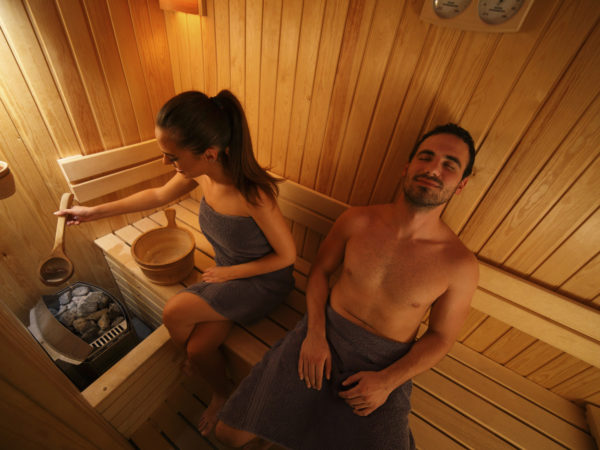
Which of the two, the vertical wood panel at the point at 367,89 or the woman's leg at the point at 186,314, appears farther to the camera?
the woman's leg at the point at 186,314

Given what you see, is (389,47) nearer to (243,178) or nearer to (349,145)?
(349,145)

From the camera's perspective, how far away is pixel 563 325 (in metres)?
1.34

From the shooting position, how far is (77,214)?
1531 mm

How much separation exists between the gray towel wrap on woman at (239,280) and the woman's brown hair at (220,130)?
0.20 m

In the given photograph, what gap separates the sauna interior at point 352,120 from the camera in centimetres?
104

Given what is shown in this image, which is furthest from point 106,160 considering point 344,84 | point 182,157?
point 344,84

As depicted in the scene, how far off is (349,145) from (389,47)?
1.66 ft

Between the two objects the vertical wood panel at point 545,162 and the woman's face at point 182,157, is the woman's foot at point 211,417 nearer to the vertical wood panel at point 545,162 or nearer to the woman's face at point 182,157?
the woman's face at point 182,157

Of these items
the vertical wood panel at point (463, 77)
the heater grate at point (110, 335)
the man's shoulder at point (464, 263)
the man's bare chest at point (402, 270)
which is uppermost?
the vertical wood panel at point (463, 77)

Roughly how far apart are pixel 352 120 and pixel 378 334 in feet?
3.72

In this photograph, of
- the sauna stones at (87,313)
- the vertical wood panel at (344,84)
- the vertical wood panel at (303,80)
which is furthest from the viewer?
the sauna stones at (87,313)

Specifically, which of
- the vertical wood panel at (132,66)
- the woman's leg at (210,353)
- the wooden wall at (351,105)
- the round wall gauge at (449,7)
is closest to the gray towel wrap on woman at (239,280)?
the woman's leg at (210,353)

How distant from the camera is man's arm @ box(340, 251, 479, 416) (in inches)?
43.2

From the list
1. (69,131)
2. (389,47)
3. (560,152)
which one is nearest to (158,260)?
(69,131)
